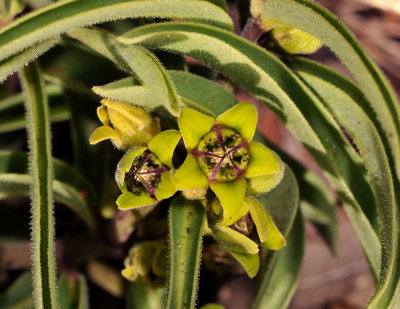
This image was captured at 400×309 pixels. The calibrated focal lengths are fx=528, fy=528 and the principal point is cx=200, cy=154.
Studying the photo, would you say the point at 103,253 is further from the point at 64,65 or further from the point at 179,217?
the point at 179,217

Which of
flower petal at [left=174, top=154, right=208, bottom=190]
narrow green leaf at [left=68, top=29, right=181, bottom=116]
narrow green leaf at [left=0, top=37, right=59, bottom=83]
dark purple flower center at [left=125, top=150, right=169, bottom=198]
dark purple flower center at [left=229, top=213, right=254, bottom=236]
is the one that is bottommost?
dark purple flower center at [left=229, top=213, right=254, bottom=236]

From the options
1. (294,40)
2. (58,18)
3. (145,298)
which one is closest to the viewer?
(58,18)

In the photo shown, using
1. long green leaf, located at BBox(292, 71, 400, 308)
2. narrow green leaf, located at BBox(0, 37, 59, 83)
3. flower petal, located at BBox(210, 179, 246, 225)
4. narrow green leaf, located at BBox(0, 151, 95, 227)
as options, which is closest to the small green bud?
long green leaf, located at BBox(292, 71, 400, 308)

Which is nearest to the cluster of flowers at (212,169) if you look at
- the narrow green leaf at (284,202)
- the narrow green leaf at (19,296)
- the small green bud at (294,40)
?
the narrow green leaf at (284,202)

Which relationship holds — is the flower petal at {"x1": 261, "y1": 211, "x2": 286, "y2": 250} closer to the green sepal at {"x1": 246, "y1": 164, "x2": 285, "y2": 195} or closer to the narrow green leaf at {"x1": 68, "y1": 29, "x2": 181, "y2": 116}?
the green sepal at {"x1": 246, "y1": 164, "x2": 285, "y2": 195}

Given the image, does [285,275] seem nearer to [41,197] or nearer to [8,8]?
[41,197]

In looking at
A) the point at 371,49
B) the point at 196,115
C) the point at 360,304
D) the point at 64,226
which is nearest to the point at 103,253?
the point at 64,226

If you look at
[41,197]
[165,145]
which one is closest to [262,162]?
[165,145]
